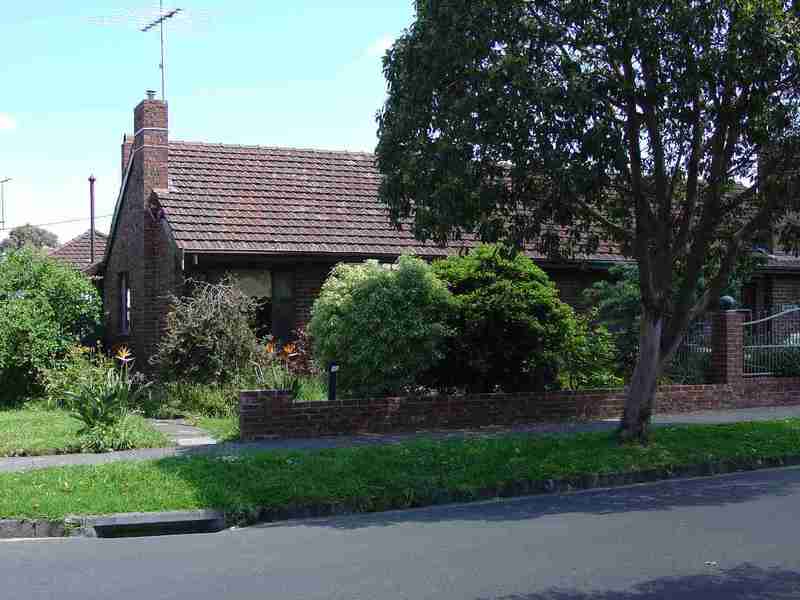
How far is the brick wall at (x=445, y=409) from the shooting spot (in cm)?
1373

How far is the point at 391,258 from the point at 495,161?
8400mm

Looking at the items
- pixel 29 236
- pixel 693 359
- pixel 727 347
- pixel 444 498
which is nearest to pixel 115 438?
pixel 444 498

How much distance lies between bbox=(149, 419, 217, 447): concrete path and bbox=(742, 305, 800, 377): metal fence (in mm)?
10540

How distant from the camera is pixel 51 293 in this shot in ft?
63.6

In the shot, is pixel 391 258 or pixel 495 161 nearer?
pixel 495 161

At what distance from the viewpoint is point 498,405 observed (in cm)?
1549

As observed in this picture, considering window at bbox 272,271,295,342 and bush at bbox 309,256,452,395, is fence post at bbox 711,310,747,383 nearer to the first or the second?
bush at bbox 309,256,452,395

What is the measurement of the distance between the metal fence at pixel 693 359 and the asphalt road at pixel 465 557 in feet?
27.1

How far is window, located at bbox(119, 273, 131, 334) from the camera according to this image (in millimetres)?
22422

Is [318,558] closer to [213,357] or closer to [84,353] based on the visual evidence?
[213,357]

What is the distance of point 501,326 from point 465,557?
27.2ft

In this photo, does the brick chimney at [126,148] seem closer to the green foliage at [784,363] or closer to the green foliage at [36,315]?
the green foliage at [36,315]

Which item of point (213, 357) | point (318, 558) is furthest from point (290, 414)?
point (318, 558)

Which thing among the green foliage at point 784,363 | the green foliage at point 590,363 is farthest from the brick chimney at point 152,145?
the green foliage at point 784,363
